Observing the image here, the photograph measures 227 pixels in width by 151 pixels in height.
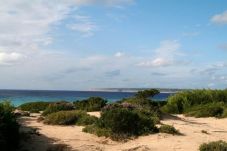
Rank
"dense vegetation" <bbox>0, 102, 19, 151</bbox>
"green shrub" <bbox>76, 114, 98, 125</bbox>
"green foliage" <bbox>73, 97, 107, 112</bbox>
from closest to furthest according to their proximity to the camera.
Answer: "dense vegetation" <bbox>0, 102, 19, 151</bbox> < "green shrub" <bbox>76, 114, 98, 125</bbox> < "green foliage" <bbox>73, 97, 107, 112</bbox>

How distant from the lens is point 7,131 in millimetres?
13414

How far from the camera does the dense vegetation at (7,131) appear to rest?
1282 cm

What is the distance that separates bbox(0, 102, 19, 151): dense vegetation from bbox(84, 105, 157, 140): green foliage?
11.2 ft

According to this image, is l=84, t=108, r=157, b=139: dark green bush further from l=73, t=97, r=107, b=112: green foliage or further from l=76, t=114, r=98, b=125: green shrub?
l=73, t=97, r=107, b=112: green foliage

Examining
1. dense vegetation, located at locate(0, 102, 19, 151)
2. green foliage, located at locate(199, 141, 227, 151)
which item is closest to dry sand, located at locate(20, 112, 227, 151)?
green foliage, located at locate(199, 141, 227, 151)

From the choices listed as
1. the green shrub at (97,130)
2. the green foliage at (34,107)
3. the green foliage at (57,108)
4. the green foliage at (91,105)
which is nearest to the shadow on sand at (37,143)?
the green shrub at (97,130)

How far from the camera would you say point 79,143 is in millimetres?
15070

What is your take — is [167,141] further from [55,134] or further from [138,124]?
[55,134]

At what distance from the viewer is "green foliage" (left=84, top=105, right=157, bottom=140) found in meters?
16.3

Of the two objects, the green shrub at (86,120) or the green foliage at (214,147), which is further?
the green shrub at (86,120)

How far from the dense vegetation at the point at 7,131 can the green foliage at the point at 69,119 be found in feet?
16.0

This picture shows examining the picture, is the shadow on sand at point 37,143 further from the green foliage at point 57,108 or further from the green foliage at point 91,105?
the green foliage at point 91,105

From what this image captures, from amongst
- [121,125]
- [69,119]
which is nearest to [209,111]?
[69,119]

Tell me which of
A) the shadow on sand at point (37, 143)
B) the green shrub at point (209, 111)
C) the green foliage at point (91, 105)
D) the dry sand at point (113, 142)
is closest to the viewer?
the shadow on sand at point (37, 143)
